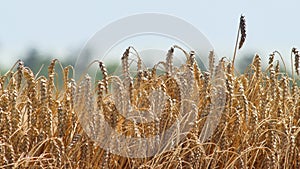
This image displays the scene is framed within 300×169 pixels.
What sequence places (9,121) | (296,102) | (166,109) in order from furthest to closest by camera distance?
1. (296,102)
2. (166,109)
3. (9,121)

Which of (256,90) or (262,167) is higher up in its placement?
(256,90)

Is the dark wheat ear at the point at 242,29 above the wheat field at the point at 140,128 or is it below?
above

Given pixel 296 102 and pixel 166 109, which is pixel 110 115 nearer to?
pixel 166 109

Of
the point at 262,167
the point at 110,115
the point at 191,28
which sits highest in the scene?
the point at 191,28

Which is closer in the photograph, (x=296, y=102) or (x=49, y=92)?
(x=49, y=92)

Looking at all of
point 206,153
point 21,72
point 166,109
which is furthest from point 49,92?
point 206,153

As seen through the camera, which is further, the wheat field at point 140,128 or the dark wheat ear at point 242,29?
the dark wheat ear at point 242,29

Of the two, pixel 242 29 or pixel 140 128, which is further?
pixel 242 29

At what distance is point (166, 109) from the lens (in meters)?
2.51

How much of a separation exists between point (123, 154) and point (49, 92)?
0.45 m

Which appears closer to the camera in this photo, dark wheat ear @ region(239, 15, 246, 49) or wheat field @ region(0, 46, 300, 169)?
wheat field @ region(0, 46, 300, 169)

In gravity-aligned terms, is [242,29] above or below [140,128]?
above

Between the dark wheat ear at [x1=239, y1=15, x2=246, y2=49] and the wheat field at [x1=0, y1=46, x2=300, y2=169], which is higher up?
the dark wheat ear at [x1=239, y1=15, x2=246, y2=49]

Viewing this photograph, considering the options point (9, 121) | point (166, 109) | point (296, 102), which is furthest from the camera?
point (296, 102)
